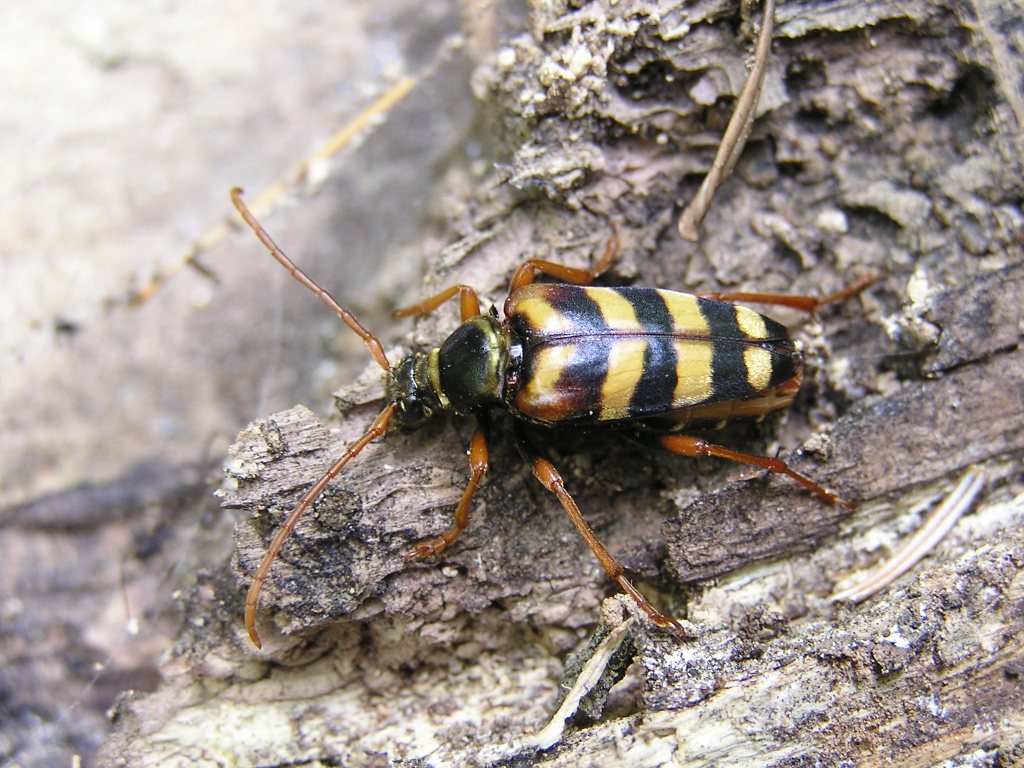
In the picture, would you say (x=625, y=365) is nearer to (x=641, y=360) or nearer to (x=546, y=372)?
(x=641, y=360)

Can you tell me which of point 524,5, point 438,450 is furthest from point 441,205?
point 438,450

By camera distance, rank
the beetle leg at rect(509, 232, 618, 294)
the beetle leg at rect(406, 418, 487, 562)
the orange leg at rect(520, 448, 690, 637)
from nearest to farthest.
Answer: the orange leg at rect(520, 448, 690, 637), the beetle leg at rect(406, 418, 487, 562), the beetle leg at rect(509, 232, 618, 294)

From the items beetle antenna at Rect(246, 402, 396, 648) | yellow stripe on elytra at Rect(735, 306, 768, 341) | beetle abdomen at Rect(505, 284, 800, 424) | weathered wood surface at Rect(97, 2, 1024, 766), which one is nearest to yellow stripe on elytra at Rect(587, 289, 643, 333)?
beetle abdomen at Rect(505, 284, 800, 424)

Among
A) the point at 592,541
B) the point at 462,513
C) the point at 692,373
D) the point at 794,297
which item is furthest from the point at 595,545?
the point at 794,297

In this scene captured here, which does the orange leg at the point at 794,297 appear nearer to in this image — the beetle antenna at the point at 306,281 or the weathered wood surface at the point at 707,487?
the weathered wood surface at the point at 707,487

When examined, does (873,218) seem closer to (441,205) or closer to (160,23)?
(441,205)

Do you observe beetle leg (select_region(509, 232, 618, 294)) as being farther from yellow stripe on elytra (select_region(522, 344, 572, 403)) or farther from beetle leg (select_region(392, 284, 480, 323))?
yellow stripe on elytra (select_region(522, 344, 572, 403))
